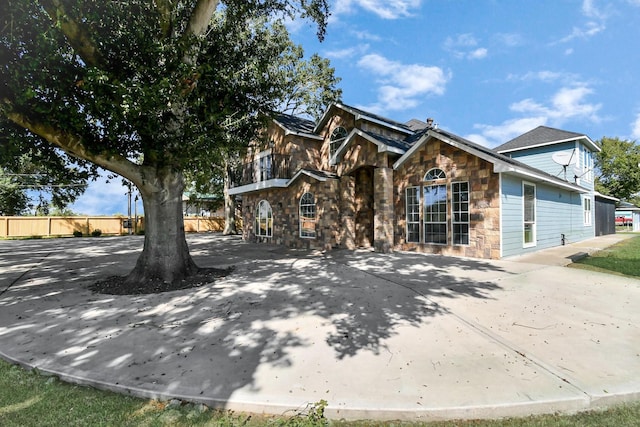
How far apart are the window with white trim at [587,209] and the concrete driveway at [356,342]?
14216 mm

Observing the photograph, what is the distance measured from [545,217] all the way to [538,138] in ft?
29.9

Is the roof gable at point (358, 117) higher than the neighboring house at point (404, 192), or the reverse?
the roof gable at point (358, 117)

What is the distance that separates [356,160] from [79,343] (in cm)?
1089

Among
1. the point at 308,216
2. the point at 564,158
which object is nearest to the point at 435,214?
the point at 308,216

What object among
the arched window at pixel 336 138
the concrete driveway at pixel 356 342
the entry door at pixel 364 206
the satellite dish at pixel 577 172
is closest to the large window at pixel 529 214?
the concrete driveway at pixel 356 342

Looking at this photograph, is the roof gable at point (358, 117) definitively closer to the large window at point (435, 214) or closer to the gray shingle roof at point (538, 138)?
the large window at point (435, 214)

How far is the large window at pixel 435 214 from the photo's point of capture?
11000 mm

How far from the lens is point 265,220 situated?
17484 millimetres

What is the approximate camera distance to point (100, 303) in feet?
19.0

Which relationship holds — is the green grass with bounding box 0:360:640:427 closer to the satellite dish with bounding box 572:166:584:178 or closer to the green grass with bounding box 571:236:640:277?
the green grass with bounding box 571:236:640:277

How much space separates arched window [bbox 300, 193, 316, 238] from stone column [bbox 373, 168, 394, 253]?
3291 mm

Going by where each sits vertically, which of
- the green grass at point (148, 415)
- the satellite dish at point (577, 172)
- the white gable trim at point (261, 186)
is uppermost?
the satellite dish at point (577, 172)

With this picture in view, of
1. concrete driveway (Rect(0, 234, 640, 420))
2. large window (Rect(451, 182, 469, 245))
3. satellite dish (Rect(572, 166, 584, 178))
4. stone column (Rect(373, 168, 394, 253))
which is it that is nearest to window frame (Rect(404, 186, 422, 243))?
stone column (Rect(373, 168, 394, 253))

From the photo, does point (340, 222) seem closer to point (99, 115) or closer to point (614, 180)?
point (99, 115)
